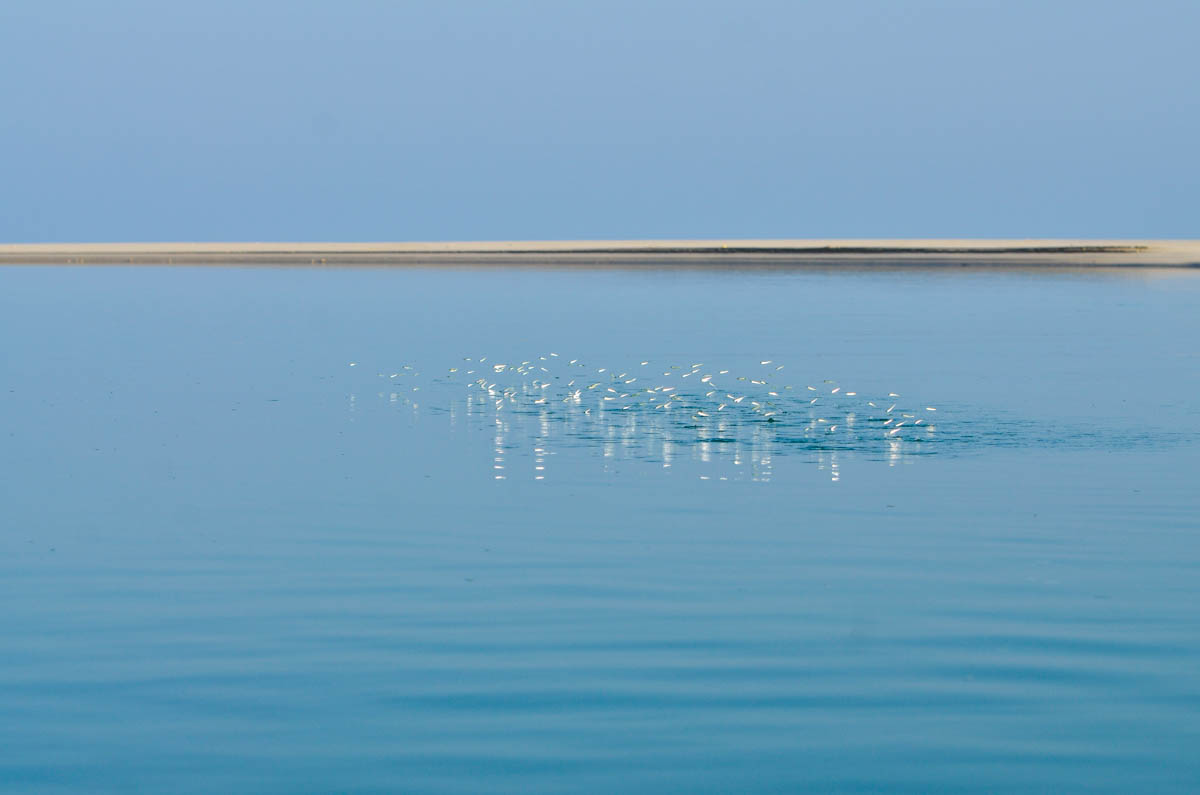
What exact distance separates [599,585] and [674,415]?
51.0 feet

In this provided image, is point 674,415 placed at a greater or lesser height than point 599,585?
greater

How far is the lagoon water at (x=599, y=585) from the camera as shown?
10.8 m

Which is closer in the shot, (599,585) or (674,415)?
(599,585)

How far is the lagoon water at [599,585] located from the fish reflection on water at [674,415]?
0.16 meters

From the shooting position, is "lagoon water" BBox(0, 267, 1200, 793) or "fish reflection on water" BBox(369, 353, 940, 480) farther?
"fish reflection on water" BBox(369, 353, 940, 480)

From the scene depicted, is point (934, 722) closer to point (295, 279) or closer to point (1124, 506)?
point (1124, 506)

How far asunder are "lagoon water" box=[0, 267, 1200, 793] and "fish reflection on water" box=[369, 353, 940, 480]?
0.16 meters

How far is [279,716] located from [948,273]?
133868 millimetres

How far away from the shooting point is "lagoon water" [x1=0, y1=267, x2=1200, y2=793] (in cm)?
1081

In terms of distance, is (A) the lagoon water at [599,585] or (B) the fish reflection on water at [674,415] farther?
(B) the fish reflection on water at [674,415]

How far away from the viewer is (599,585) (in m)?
15.8

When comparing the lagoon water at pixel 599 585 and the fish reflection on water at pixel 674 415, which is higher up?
the fish reflection on water at pixel 674 415

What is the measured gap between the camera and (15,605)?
15.1 m

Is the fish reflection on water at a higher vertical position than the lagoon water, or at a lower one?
higher
